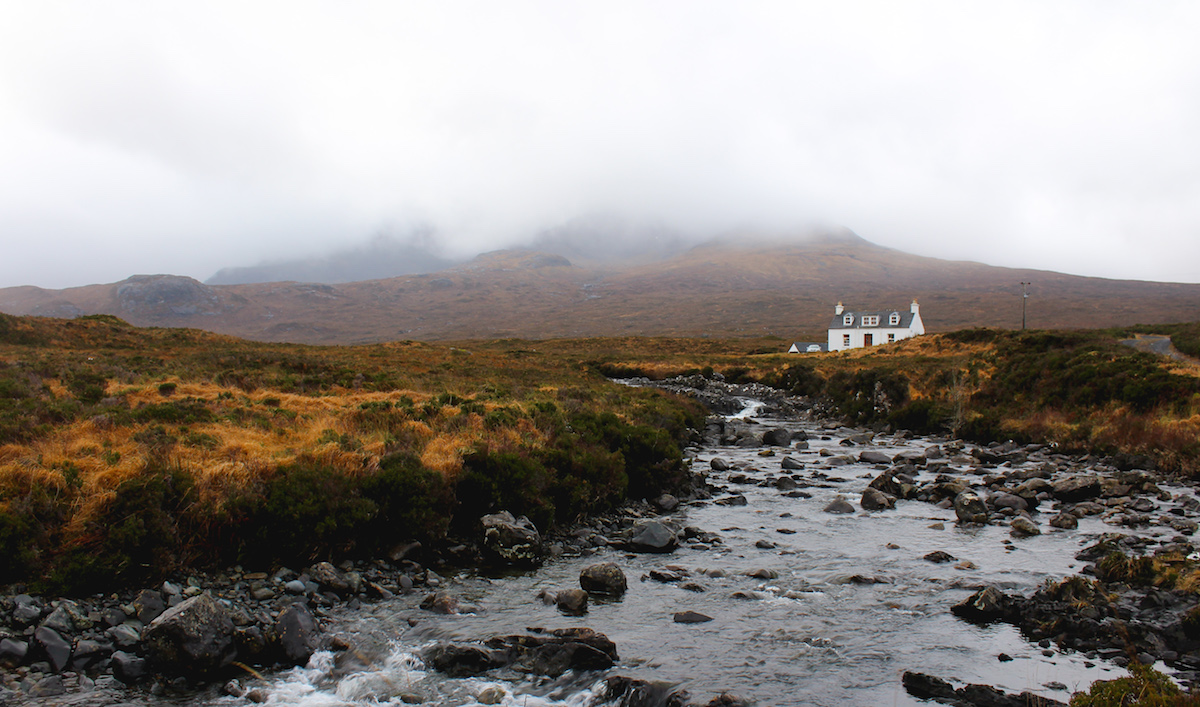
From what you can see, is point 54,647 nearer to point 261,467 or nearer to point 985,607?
point 261,467

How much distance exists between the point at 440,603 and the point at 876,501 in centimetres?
1430

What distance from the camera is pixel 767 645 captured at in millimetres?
10945

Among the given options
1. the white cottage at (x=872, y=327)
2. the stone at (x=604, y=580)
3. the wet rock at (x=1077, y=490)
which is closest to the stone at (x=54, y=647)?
the stone at (x=604, y=580)

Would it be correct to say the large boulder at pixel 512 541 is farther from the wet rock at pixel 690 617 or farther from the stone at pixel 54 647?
the stone at pixel 54 647

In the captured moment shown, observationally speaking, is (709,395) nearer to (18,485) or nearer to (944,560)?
(944,560)

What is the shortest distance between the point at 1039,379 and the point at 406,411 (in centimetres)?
3211

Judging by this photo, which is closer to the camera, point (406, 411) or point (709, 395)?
point (406, 411)

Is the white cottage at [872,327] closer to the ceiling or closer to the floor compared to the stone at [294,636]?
closer to the ceiling

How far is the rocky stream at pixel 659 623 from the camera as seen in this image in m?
9.40

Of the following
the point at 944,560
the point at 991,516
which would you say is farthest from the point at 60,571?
the point at 991,516

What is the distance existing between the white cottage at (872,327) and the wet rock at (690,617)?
3655 inches

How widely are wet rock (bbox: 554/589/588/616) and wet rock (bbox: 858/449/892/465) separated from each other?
798 inches

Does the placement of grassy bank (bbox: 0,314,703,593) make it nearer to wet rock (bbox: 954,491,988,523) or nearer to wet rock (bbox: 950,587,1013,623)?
wet rock (bbox: 954,491,988,523)

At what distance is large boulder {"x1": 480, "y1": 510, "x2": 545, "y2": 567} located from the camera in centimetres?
1500
